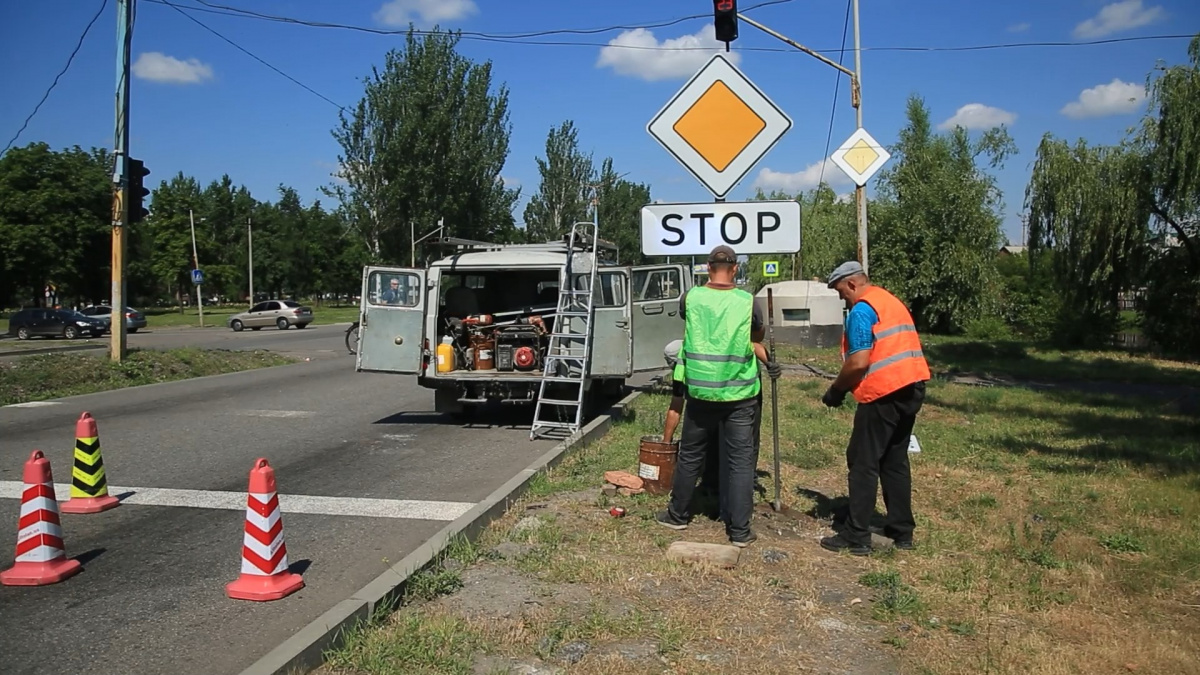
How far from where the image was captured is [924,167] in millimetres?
37781

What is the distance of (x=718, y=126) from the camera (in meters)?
6.33

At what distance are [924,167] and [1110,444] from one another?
99.3 ft

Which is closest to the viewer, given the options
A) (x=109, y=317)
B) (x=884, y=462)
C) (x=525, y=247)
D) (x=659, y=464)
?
(x=884, y=462)

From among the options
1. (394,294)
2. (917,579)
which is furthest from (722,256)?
(394,294)

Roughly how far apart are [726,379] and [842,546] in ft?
4.09

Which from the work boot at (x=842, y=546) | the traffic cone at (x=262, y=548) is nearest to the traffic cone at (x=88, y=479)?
the traffic cone at (x=262, y=548)

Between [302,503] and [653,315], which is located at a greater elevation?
[653,315]

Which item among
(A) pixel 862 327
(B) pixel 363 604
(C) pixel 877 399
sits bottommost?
(B) pixel 363 604

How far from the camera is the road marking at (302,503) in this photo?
7.07m

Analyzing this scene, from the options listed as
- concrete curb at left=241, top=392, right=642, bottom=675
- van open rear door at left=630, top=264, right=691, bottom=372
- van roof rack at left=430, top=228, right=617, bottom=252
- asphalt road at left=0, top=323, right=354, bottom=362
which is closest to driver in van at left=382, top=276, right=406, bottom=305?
van roof rack at left=430, top=228, right=617, bottom=252

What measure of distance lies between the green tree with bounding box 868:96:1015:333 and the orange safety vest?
32449mm

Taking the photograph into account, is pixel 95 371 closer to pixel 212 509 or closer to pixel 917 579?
pixel 212 509

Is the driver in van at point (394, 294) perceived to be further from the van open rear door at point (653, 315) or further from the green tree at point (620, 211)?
the green tree at point (620, 211)

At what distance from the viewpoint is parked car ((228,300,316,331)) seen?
145 ft
